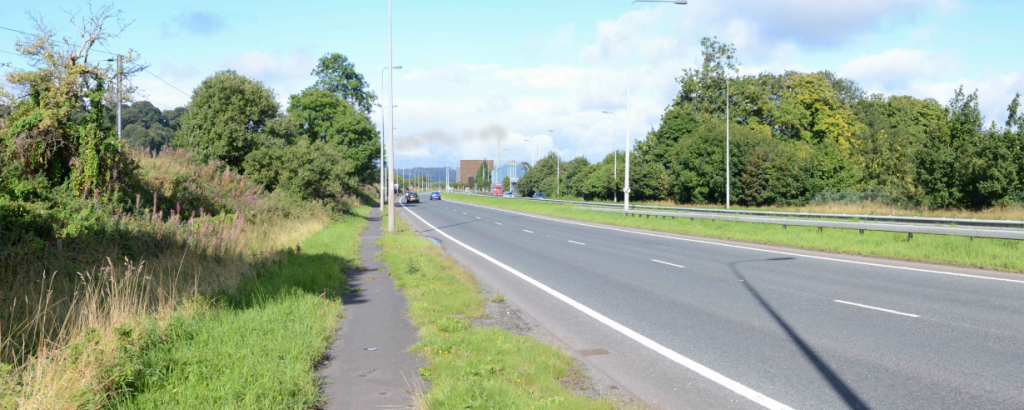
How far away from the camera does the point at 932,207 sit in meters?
32.5

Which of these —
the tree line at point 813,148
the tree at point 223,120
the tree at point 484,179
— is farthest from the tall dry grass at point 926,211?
the tree at point 484,179

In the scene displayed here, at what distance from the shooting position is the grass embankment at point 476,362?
14.9 feet

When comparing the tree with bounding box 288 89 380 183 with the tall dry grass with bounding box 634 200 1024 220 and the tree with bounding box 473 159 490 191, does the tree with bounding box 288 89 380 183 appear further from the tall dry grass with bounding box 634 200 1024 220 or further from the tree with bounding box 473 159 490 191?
the tree with bounding box 473 159 490 191

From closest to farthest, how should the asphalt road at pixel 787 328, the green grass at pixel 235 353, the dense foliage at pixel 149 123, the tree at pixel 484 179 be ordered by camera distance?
the green grass at pixel 235 353 < the asphalt road at pixel 787 328 < the dense foliage at pixel 149 123 < the tree at pixel 484 179

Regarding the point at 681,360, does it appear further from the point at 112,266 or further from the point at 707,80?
the point at 707,80

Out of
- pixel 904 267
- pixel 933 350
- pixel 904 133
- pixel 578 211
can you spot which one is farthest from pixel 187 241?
pixel 904 133

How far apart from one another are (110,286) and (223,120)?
25.2m

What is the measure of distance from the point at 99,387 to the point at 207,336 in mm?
1733

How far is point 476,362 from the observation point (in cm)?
551

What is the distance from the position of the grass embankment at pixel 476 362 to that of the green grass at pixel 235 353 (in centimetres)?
108

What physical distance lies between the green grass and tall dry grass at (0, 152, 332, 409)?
0.19 metres

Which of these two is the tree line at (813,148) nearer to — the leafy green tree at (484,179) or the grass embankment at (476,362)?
the grass embankment at (476,362)

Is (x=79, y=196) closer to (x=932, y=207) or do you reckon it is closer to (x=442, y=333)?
(x=442, y=333)

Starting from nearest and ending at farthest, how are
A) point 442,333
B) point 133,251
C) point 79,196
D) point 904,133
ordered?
point 442,333 → point 133,251 → point 79,196 → point 904,133
